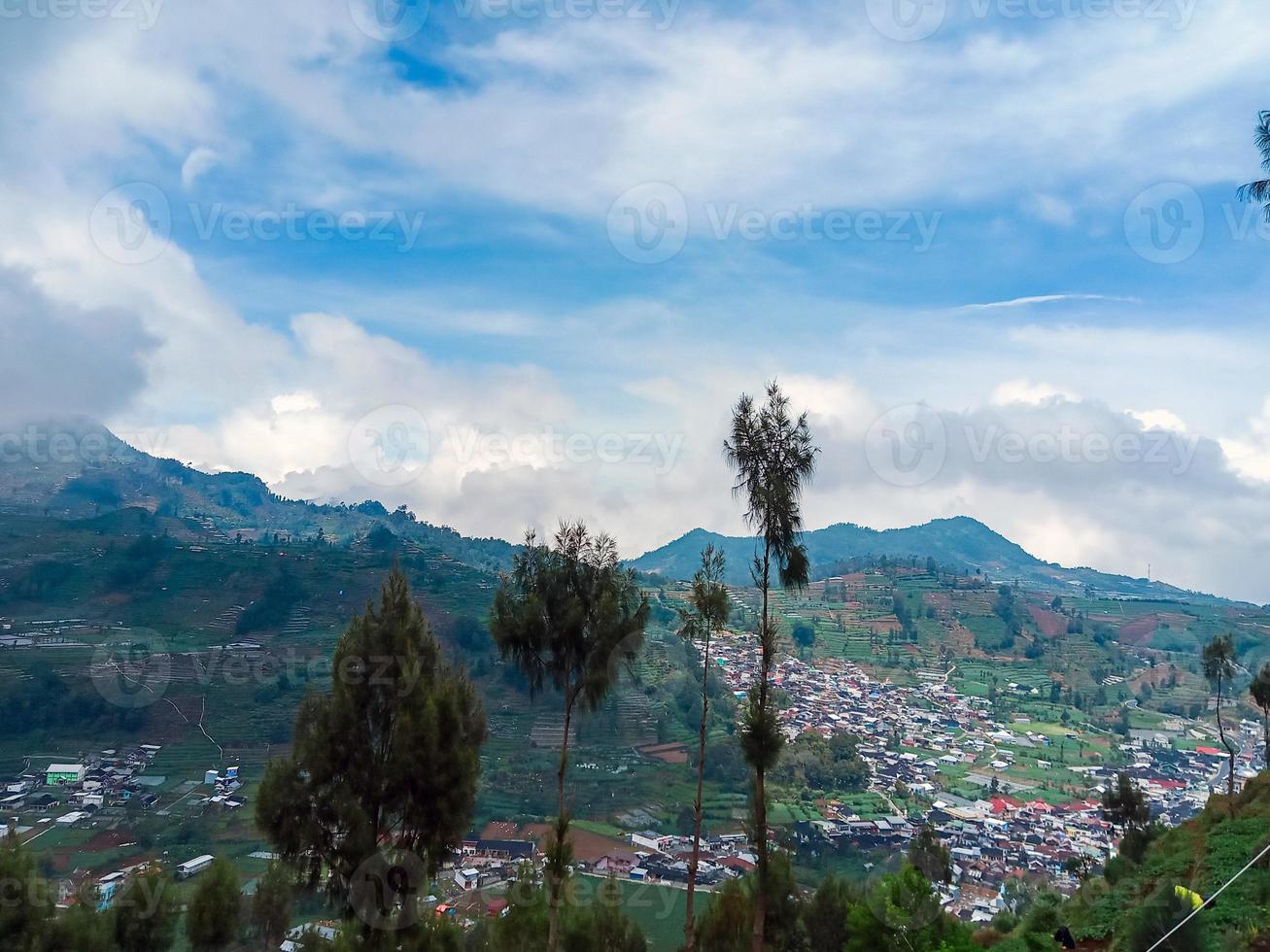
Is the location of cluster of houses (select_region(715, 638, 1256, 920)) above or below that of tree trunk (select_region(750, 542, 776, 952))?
below

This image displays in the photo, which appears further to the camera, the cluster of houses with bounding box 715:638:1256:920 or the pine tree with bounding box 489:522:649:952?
the cluster of houses with bounding box 715:638:1256:920

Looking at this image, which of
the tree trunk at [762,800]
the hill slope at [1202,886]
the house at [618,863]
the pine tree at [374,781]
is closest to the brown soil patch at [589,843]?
the house at [618,863]

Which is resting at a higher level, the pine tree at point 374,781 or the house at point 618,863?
the pine tree at point 374,781

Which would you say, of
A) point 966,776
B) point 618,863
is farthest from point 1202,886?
point 966,776

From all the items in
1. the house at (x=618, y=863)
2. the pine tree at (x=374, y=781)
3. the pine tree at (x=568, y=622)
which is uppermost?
the pine tree at (x=568, y=622)

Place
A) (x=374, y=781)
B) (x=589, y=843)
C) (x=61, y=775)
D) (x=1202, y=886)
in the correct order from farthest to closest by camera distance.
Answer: (x=61, y=775) < (x=589, y=843) < (x=1202, y=886) < (x=374, y=781)

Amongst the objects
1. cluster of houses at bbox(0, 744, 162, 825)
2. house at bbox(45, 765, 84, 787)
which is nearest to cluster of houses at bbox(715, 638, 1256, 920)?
cluster of houses at bbox(0, 744, 162, 825)

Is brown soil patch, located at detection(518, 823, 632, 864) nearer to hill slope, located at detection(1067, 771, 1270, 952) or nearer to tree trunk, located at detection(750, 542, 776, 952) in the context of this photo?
hill slope, located at detection(1067, 771, 1270, 952)

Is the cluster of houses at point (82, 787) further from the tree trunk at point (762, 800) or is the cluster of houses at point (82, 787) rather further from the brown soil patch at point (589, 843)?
the tree trunk at point (762, 800)

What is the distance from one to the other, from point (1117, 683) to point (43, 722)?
150 m

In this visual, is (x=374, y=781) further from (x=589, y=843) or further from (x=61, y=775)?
(x=61, y=775)

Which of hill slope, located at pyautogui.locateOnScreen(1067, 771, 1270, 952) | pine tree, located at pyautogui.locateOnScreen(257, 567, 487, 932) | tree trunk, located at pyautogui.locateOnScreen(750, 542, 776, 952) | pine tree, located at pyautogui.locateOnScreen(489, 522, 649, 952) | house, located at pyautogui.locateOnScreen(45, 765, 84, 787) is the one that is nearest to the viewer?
hill slope, located at pyautogui.locateOnScreen(1067, 771, 1270, 952)

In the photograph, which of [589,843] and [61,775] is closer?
[589,843]

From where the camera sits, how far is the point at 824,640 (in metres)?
146
